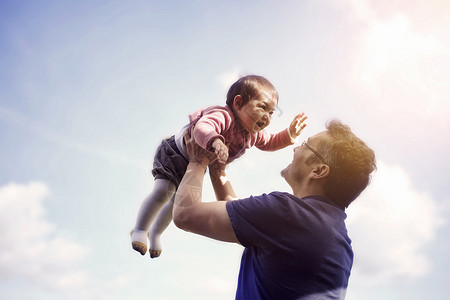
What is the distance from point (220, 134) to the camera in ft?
7.68

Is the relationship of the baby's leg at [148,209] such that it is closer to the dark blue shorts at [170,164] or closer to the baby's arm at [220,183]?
the dark blue shorts at [170,164]

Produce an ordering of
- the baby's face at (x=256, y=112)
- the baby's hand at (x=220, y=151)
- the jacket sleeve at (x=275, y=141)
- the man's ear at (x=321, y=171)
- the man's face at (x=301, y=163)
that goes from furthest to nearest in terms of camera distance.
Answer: the jacket sleeve at (x=275, y=141) < the baby's face at (x=256, y=112) < the man's face at (x=301, y=163) < the man's ear at (x=321, y=171) < the baby's hand at (x=220, y=151)

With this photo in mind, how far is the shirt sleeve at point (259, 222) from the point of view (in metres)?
1.71

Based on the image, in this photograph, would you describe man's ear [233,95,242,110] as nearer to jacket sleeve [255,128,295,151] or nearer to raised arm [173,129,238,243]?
jacket sleeve [255,128,295,151]

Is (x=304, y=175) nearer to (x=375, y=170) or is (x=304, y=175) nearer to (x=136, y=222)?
(x=375, y=170)

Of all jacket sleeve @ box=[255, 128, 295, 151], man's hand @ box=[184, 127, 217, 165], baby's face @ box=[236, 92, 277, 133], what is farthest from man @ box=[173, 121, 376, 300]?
jacket sleeve @ box=[255, 128, 295, 151]

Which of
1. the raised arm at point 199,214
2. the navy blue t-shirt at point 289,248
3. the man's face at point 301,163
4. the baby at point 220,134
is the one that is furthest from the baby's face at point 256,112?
the navy blue t-shirt at point 289,248

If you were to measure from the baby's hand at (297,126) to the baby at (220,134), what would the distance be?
310 mm

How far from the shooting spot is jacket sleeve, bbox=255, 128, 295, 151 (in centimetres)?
281

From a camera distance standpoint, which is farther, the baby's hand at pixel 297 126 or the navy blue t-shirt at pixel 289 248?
the baby's hand at pixel 297 126

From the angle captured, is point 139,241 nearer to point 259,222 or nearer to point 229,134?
point 229,134

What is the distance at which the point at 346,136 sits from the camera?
215 cm

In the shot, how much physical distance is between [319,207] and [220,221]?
51 cm

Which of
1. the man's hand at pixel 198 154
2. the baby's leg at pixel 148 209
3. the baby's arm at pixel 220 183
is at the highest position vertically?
the baby's arm at pixel 220 183
